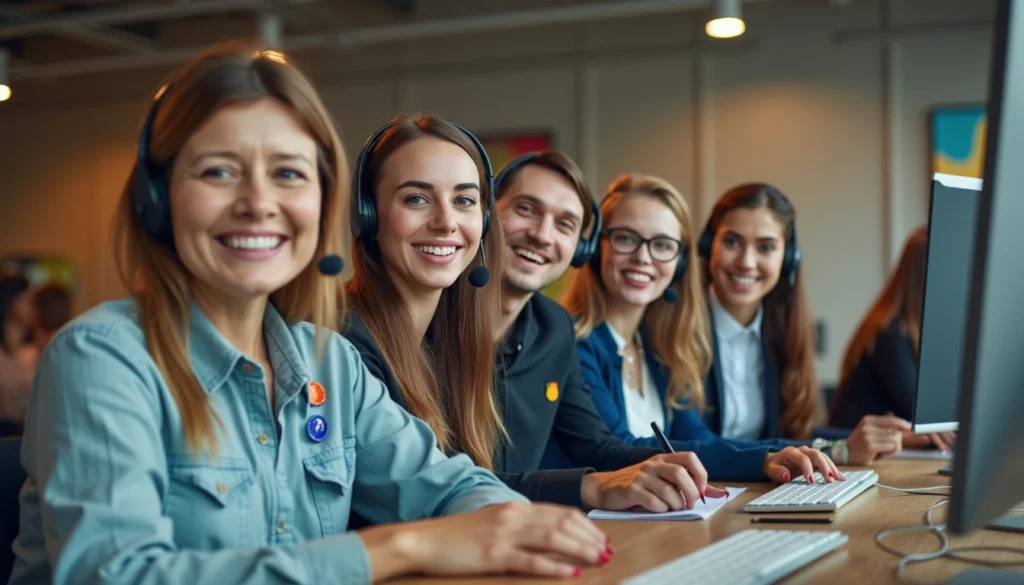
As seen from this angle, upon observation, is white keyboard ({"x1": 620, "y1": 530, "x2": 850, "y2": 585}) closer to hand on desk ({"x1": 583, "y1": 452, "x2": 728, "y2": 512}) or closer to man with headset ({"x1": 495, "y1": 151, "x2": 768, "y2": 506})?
hand on desk ({"x1": 583, "y1": 452, "x2": 728, "y2": 512})

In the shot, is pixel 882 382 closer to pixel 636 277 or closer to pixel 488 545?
pixel 636 277

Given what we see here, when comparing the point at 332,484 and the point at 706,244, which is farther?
the point at 706,244

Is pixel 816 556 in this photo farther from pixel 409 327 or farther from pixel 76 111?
pixel 76 111

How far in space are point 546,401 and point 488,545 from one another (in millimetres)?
1101

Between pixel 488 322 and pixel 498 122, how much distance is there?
507 centimetres

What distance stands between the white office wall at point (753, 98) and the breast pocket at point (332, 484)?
5085 millimetres

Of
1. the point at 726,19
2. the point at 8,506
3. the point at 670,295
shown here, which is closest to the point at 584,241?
the point at 670,295

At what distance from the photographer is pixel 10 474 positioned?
140 cm

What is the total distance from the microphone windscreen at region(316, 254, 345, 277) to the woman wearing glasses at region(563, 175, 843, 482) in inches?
51.3

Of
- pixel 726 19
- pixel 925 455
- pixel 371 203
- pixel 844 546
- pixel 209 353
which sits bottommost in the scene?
pixel 925 455

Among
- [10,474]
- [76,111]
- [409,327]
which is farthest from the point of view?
[76,111]

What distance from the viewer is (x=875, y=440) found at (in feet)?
7.65

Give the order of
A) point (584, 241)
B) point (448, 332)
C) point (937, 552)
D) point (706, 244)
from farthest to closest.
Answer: point (706, 244), point (584, 241), point (448, 332), point (937, 552)

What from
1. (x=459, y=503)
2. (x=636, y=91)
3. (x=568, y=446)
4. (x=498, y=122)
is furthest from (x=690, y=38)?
(x=459, y=503)
